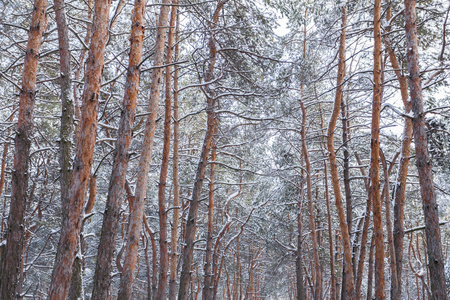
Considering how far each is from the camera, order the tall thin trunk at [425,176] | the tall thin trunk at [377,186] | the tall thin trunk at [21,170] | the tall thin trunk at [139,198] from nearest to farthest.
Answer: the tall thin trunk at [425,176], the tall thin trunk at [21,170], the tall thin trunk at [139,198], the tall thin trunk at [377,186]

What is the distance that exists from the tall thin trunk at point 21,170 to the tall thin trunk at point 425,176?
6.70 metres

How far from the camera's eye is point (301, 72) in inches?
334

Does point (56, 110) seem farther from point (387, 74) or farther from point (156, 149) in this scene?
point (387, 74)

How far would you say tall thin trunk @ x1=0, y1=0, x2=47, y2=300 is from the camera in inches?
233

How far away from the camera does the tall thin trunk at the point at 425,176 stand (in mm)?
5453

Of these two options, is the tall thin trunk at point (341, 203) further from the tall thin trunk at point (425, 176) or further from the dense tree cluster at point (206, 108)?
the tall thin trunk at point (425, 176)

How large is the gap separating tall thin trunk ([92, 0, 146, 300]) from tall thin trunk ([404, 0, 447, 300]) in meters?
4.76

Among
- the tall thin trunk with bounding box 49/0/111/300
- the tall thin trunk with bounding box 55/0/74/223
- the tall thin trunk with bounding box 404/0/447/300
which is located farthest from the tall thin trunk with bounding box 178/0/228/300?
the tall thin trunk with bounding box 404/0/447/300

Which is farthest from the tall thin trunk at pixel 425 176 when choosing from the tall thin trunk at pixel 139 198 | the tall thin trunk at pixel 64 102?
the tall thin trunk at pixel 64 102

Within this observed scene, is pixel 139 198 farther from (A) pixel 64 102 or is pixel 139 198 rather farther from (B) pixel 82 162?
(A) pixel 64 102

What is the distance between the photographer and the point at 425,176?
5781mm

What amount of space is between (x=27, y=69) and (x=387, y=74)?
10.4 m

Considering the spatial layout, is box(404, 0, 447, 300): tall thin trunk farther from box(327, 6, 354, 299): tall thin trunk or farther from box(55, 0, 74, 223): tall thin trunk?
box(55, 0, 74, 223): tall thin trunk

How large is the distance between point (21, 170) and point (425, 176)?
690cm
